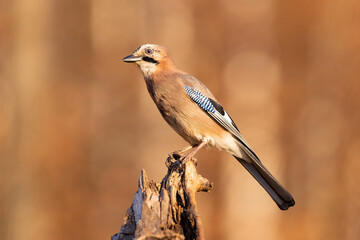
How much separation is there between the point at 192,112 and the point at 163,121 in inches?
154

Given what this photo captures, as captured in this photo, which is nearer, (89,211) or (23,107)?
(89,211)

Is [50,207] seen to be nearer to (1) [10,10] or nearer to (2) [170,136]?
(2) [170,136]

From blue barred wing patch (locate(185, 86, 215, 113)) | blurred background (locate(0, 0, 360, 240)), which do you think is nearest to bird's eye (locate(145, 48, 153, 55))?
blue barred wing patch (locate(185, 86, 215, 113))

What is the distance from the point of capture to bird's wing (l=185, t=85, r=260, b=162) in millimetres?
4867

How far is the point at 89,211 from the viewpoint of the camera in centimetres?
884

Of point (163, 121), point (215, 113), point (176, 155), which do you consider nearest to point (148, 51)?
point (215, 113)

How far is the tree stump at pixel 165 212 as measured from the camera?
3.36 m

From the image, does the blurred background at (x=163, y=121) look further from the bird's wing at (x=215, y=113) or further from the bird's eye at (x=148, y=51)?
the bird's eye at (x=148, y=51)

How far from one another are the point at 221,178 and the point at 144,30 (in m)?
2.61

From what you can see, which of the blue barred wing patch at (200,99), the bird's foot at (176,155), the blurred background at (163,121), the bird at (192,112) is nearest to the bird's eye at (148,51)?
the bird at (192,112)

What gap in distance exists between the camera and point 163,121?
8.66 metres

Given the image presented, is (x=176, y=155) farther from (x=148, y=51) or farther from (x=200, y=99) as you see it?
(x=148, y=51)

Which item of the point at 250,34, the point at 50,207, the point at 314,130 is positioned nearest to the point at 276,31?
the point at 250,34

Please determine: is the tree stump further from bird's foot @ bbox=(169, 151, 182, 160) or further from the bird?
the bird
